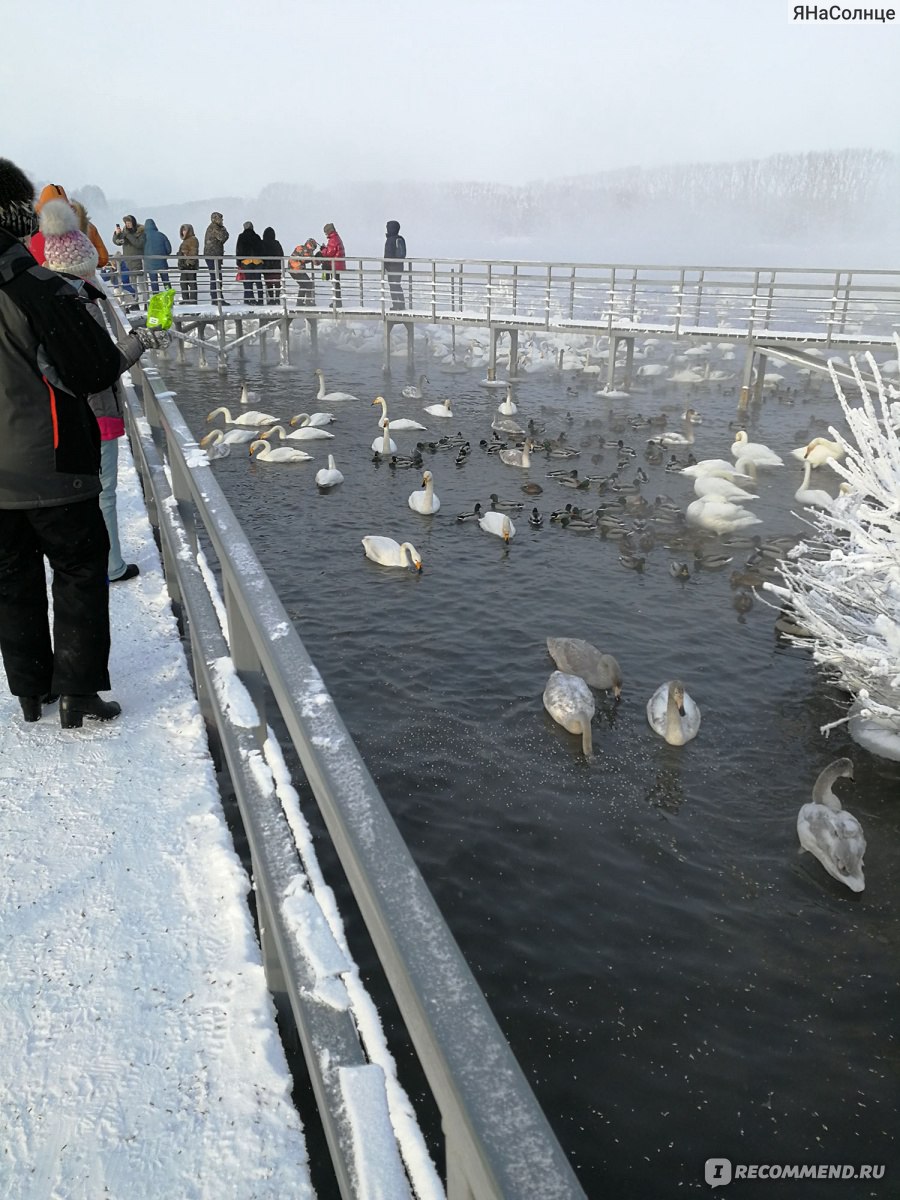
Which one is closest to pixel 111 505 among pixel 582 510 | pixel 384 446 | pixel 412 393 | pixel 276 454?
pixel 582 510

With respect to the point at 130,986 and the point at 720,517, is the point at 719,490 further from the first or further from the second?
the point at 130,986

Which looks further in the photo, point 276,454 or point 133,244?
point 133,244

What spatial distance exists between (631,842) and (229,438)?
12.2 meters

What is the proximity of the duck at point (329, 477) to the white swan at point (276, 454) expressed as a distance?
1055 millimetres

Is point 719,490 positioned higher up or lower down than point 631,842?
higher up

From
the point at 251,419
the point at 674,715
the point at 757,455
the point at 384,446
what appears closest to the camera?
the point at 674,715

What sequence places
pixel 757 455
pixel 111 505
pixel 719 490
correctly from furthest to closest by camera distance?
pixel 757 455, pixel 719 490, pixel 111 505

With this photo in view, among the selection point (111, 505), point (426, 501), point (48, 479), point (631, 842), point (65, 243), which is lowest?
point (631, 842)

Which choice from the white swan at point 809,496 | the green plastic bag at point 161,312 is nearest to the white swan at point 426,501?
the white swan at point 809,496

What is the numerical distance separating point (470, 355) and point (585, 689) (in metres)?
23.4

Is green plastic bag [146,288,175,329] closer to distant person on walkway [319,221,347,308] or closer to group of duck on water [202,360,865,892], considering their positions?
group of duck on water [202,360,865,892]

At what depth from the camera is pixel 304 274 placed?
25594 mm

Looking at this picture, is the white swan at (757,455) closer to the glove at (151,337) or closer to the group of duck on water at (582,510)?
the group of duck on water at (582,510)

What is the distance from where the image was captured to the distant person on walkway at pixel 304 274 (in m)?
24.7
